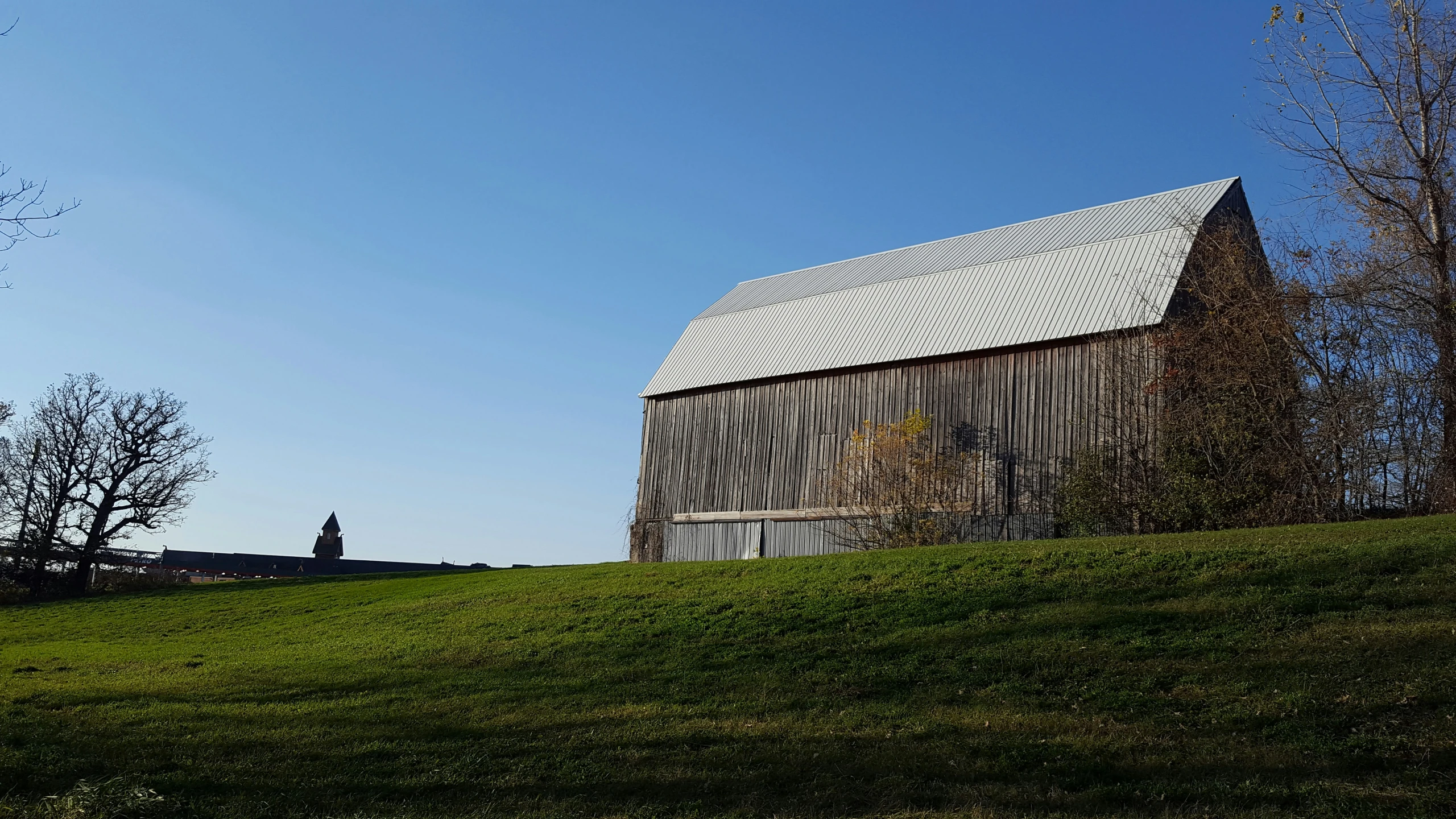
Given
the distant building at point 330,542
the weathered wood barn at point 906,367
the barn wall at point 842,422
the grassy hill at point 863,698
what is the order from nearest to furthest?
the grassy hill at point 863,698, the barn wall at point 842,422, the weathered wood barn at point 906,367, the distant building at point 330,542

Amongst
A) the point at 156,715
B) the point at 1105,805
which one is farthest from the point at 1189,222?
the point at 156,715

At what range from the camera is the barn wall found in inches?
946

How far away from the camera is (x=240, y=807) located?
26.7 feet

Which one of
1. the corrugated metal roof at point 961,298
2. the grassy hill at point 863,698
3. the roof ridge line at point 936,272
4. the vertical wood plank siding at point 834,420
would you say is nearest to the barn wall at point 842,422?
the vertical wood plank siding at point 834,420

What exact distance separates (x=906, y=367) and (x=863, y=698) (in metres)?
17.0

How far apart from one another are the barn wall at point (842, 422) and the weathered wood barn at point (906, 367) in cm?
4

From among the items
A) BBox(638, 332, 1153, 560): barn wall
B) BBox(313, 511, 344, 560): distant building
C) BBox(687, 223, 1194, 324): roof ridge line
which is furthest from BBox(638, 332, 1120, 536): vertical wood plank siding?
BBox(313, 511, 344, 560): distant building

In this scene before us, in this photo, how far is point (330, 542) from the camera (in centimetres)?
5306

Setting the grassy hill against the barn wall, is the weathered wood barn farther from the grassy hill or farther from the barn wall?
the grassy hill

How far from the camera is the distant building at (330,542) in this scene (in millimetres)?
52625

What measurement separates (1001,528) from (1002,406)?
9.67ft

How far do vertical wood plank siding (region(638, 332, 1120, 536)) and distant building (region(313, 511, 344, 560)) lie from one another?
26953mm

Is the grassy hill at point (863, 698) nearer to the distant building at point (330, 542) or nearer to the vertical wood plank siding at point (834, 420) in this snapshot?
the vertical wood plank siding at point (834, 420)

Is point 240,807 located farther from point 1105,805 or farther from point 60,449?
point 60,449
